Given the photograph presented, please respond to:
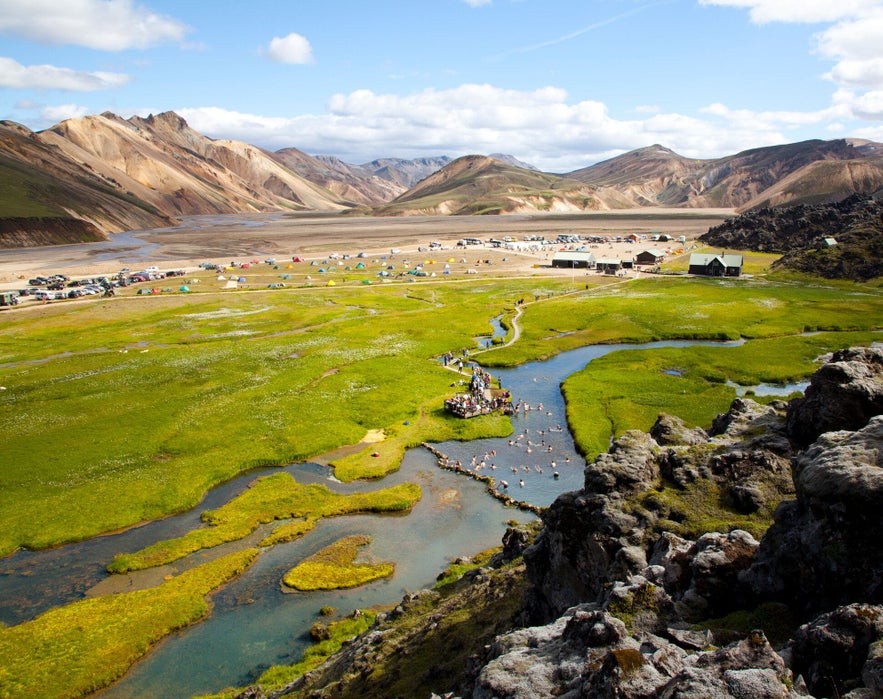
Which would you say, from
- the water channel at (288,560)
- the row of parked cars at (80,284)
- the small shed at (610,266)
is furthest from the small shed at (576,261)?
the water channel at (288,560)

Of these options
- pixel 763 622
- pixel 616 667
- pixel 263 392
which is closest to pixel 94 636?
pixel 616 667

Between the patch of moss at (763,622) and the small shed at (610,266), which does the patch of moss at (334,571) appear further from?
the small shed at (610,266)

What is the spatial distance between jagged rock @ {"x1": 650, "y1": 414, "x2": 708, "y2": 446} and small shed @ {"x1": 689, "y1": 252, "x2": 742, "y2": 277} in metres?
140

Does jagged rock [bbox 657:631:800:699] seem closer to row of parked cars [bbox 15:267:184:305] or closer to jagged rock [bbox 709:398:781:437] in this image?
jagged rock [bbox 709:398:781:437]

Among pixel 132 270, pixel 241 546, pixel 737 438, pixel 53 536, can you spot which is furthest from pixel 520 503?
pixel 132 270

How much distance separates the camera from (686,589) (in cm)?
2153

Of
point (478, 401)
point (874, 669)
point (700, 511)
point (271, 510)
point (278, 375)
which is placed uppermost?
point (874, 669)

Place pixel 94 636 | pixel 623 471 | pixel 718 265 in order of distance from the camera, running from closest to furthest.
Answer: pixel 623 471 < pixel 94 636 < pixel 718 265

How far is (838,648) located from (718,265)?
16838cm

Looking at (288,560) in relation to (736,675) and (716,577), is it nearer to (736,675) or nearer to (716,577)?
(716,577)

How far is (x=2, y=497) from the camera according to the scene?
5028 centimetres

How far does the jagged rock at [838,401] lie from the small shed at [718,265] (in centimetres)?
14423

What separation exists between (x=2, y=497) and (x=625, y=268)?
580ft

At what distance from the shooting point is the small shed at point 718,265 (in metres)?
164
